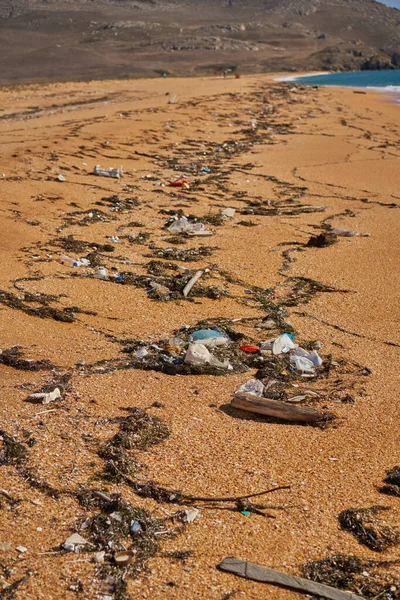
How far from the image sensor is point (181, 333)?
18.4 feet

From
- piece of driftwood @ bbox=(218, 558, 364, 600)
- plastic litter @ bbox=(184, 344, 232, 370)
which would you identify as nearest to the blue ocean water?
plastic litter @ bbox=(184, 344, 232, 370)

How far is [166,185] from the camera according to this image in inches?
441

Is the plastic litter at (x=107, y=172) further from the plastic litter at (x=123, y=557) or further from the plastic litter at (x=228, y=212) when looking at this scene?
the plastic litter at (x=123, y=557)

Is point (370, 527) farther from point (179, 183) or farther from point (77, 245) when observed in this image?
point (179, 183)

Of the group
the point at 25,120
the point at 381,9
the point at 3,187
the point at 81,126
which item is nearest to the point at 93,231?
the point at 3,187

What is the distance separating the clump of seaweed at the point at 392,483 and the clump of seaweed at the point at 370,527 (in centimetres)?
14

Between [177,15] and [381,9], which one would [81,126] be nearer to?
[177,15]

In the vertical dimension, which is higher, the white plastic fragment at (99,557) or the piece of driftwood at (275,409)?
the piece of driftwood at (275,409)

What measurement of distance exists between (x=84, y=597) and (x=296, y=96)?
2558 cm

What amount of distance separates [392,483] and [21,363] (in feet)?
9.04

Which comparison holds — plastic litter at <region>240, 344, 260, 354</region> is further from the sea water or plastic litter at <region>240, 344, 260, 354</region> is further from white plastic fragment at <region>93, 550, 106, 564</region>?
the sea water

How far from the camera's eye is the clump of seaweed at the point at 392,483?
3.57 m

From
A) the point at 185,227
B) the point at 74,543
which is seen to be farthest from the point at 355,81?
the point at 74,543

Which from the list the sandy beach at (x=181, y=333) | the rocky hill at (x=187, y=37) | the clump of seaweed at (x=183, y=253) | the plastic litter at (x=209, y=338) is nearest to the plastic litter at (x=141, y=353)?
the sandy beach at (x=181, y=333)
